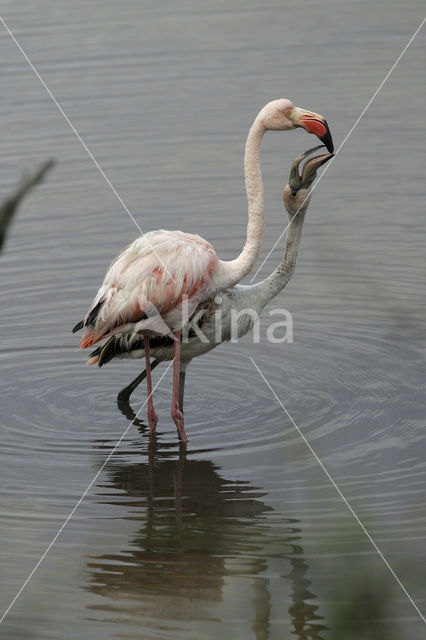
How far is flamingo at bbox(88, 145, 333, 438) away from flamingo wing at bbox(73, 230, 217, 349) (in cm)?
37

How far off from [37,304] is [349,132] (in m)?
4.70

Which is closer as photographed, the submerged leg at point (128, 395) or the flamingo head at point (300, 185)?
the flamingo head at point (300, 185)

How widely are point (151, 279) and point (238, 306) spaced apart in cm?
75

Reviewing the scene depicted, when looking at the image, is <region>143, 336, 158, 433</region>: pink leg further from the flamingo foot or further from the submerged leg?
the submerged leg

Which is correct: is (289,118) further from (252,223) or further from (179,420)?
(179,420)

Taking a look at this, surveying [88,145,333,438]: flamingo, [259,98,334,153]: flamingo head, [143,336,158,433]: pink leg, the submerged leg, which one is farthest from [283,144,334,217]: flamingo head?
the submerged leg

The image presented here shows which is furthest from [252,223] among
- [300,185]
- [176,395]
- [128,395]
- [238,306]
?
[128,395]

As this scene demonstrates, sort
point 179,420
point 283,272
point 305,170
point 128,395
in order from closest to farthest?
point 305,170, point 179,420, point 283,272, point 128,395

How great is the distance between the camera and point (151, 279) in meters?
6.33

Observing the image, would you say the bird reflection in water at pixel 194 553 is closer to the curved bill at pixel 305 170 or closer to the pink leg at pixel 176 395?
the pink leg at pixel 176 395

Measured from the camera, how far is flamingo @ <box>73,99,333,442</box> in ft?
20.8

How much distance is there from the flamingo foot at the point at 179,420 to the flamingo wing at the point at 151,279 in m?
0.64

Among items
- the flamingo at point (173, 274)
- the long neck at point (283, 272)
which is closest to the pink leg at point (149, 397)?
the flamingo at point (173, 274)

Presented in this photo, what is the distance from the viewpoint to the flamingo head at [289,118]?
6.42 metres
